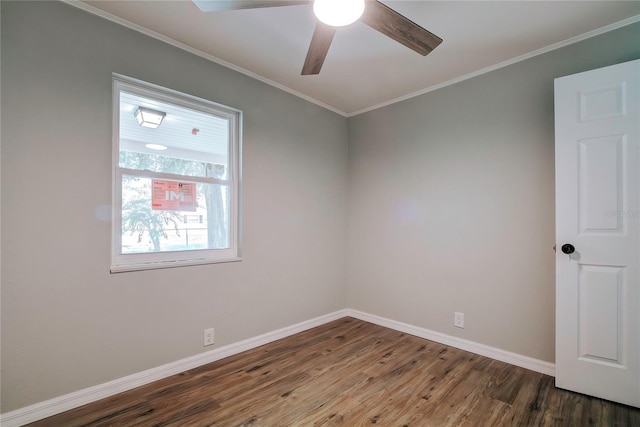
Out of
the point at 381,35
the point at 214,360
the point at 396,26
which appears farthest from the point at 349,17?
the point at 214,360

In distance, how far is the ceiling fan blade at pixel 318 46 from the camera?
5.47ft

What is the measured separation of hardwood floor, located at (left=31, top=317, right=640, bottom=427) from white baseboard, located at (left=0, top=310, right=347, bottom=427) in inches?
1.9

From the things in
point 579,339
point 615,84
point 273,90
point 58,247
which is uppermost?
point 273,90

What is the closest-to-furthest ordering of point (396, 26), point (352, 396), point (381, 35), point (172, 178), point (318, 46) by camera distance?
point (396, 26) → point (318, 46) → point (352, 396) → point (381, 35) → point (172, 178)

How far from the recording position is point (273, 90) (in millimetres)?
3035

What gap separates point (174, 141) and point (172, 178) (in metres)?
0.32

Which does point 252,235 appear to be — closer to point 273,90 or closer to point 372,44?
point 273,90

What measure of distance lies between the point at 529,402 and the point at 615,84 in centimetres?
220

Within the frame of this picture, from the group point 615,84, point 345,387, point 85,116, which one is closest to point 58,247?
point 85,116

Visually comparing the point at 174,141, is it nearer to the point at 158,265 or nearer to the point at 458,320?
the point at 158,265

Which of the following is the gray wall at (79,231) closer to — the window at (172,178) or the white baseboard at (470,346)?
the window at (172,178)

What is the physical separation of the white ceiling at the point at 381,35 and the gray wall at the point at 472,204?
199 mm

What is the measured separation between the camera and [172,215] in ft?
7.85

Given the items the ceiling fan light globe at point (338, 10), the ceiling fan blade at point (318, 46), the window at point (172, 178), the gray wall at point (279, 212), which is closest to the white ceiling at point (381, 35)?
the gray wall at point (279, 212)
